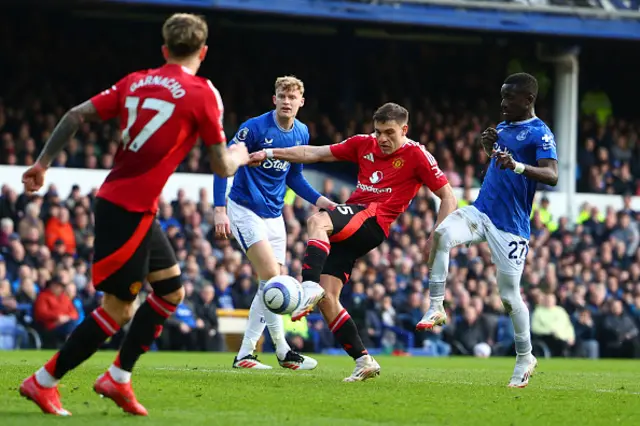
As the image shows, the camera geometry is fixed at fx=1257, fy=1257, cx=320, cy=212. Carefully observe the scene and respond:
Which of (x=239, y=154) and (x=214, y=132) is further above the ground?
(x=214, y=132)

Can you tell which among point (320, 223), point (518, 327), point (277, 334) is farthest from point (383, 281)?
point (320, 223)

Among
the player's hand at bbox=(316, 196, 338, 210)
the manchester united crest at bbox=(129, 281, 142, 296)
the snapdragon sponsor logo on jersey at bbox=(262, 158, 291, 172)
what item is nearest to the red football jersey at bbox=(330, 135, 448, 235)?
the player's hand at bbox=(316, 196, 338, 210)

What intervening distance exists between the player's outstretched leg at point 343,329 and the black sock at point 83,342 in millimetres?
3122

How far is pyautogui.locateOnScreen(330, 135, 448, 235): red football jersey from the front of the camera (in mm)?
10422

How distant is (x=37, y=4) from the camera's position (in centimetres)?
2453

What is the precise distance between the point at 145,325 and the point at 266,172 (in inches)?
180

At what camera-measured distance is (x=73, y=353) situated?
7.31m

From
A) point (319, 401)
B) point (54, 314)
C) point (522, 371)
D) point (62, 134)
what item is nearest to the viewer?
point (62, 134)

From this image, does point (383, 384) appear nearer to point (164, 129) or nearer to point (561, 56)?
point (164, 129)

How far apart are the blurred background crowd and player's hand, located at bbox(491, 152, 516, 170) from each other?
10126mm

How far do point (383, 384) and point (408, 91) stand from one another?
19925mm

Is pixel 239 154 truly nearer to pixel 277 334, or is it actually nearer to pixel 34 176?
pixel 34 176

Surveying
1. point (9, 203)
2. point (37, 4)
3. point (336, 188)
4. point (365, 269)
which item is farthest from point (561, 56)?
point (9, 203)

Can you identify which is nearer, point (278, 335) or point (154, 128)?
point (154, 128)
